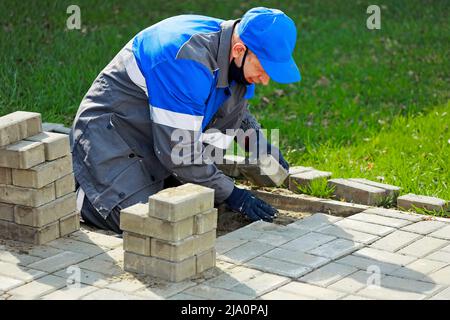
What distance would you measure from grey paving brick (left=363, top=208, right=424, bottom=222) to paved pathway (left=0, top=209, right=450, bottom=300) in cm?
2

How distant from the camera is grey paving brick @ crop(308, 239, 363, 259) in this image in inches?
232

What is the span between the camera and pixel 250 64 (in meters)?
6.23

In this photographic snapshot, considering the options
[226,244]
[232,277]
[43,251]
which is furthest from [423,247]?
[43,251]

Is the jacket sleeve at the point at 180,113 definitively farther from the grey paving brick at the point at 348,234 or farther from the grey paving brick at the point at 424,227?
the grey paving brick at the point at 424,227

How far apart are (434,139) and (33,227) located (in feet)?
13.3

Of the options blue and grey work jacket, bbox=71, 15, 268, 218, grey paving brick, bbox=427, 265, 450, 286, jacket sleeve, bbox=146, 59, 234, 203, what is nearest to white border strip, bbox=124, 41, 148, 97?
blue and grey work jacket, bbox=71, 15, 268, 218

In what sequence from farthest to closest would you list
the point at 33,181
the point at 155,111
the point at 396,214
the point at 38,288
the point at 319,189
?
the point at 319,189
the point at 396,214
the point at 155,111
the point at 33,181
the point at 38,288

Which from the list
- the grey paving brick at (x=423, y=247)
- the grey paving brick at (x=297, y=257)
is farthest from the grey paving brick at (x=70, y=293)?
the grey paving brick at (x=423, y=247)

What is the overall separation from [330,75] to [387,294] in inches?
217

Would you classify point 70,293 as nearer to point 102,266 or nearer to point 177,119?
point 102,266
